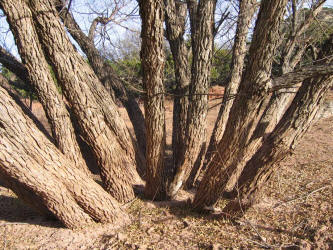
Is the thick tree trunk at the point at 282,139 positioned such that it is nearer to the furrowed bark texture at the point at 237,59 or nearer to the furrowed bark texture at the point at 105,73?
the furrowed bark texture at the point at 237,59

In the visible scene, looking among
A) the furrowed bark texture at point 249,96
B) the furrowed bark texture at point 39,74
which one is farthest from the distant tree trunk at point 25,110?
the furrowed bark texture at point 249,96

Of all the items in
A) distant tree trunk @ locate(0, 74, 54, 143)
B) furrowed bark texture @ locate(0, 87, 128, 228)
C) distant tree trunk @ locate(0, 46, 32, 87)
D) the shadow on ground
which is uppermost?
distant tree trunk @ locate(0, 46, 32, 87)

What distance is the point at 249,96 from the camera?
2.40 m

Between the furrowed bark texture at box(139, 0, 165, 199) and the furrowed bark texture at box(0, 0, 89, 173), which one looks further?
the furrowed bark texture at box(0, 0, 89, 173)

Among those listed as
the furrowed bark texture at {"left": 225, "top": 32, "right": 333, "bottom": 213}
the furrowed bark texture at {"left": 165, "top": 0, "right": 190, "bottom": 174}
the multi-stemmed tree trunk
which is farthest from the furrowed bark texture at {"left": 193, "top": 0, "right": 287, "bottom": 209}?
the furrowed bark texture at {"left": 165, "top": 0, "right": 190, "bottom": 174}

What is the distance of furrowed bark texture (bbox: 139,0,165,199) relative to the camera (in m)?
2.44

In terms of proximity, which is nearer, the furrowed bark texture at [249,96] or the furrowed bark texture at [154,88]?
the furrowed bark texture at [249,96]

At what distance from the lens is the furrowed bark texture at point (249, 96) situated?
2219 millimetres

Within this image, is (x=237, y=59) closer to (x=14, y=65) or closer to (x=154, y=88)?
(x=154, y=88)

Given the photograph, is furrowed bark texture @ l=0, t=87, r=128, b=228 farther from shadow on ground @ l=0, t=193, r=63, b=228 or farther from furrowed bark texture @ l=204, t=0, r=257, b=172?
furrowed bark texture @ l=204, t=0, r=257, b=172

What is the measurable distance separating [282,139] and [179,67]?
175cm

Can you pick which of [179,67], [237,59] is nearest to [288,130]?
[179,67]

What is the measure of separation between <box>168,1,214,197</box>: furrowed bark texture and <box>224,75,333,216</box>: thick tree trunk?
838 mm

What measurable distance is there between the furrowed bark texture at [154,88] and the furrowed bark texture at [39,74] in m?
0.98
